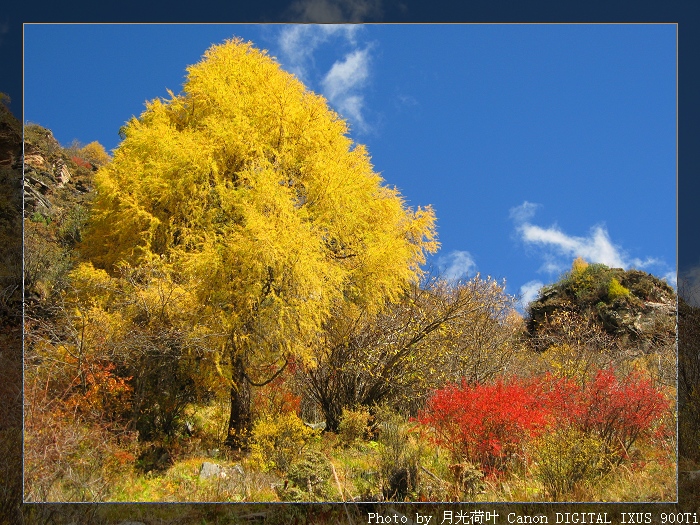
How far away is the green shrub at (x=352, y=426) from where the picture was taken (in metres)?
8.55

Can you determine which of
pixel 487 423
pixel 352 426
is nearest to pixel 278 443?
pixel 352 426

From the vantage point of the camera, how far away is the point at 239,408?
8578mm

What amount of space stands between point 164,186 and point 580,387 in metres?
7.14

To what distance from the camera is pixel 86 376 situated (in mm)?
7352

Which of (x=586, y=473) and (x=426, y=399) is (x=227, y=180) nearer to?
(x=426, y=399)

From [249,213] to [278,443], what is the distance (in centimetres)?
320

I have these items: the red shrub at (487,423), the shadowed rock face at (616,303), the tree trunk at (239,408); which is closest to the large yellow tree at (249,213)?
the tree trunk at (239,408)

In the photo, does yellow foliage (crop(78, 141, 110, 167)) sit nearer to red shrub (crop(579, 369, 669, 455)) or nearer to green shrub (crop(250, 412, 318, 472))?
green shrub (crop(250, 412, 318, 472))

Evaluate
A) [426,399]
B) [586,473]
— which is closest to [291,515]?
[586,473]

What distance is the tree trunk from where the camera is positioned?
832cm

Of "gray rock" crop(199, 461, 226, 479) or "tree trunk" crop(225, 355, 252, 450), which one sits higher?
"tree trunk" crop(225, 355, 252, 450)

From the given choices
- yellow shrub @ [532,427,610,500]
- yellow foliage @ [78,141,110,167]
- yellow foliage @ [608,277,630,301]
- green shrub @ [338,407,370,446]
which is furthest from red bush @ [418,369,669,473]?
yellow foliage @ [78,141,110,167]

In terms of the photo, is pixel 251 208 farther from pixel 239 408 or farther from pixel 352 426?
pixel 352 426

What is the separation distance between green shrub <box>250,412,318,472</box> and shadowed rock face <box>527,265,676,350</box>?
765 cm
